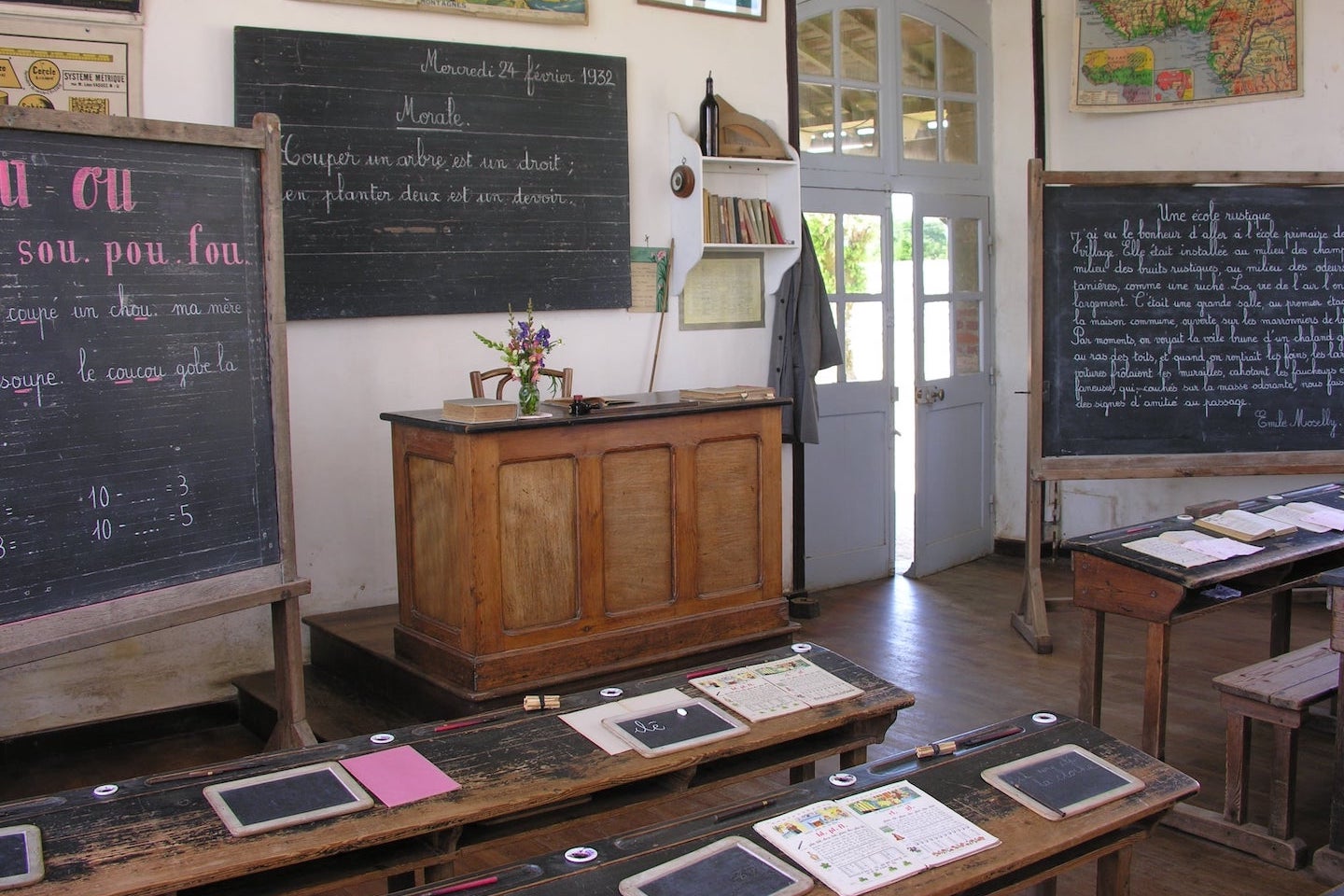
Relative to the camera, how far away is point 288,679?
3441 mm

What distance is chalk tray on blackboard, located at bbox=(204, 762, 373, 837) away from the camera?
1893 millimetres

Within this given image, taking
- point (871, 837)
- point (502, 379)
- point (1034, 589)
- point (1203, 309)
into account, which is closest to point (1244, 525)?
point (1034, 589)

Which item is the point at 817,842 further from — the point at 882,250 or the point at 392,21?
the point at 882,250

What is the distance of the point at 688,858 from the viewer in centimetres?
179

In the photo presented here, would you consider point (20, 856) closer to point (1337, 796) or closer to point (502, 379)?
point (502, 379)

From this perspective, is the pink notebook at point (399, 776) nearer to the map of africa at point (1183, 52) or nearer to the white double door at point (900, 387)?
the white double door at point (900, 387)

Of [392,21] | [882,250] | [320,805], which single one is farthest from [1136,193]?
[320,805]

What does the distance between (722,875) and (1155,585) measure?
1.99 m

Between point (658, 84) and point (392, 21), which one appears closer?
point (392, 21)

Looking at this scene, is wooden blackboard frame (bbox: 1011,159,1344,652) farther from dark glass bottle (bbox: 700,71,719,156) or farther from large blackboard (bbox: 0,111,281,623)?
large blackboard (bbox: 0,111,281,623)

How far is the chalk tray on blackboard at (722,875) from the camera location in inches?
67.0

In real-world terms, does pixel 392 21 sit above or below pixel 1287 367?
above

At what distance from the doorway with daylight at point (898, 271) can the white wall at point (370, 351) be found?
449 millimetres

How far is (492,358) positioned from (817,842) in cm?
323
